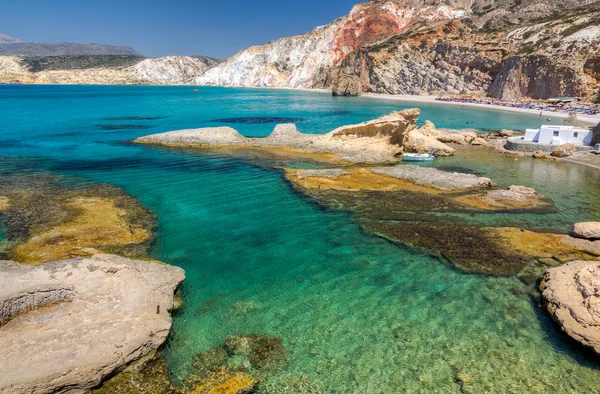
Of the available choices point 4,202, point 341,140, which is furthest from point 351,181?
point 4,202

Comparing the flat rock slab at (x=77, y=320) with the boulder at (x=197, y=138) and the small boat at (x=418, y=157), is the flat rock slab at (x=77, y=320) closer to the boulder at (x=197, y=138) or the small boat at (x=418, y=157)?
the small boat at (x=418, y=157)

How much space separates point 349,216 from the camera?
17922 mm

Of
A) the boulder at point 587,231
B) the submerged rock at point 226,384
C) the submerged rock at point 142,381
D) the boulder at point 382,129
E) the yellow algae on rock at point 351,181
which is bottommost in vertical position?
the submerged rock at point 226,384

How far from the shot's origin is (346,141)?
1302 inches

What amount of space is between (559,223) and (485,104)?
71071 millimetres

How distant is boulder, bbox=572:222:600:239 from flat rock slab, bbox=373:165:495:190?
688 centimetres

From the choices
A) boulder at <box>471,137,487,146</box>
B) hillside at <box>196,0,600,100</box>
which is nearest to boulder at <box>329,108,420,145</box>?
boulder at <box>471,137,487,146</box>

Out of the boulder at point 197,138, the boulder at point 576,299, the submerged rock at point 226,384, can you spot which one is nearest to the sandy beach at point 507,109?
the boulder at point 197,138

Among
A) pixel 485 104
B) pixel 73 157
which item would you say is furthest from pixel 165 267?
pixel 485 104

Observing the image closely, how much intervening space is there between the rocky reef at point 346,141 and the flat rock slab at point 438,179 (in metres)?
4.78

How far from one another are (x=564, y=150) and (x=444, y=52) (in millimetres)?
79815

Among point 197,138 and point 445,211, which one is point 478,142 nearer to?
point 445,211

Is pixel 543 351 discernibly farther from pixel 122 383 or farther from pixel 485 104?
pixel 485 104

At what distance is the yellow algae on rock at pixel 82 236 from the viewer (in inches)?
531
